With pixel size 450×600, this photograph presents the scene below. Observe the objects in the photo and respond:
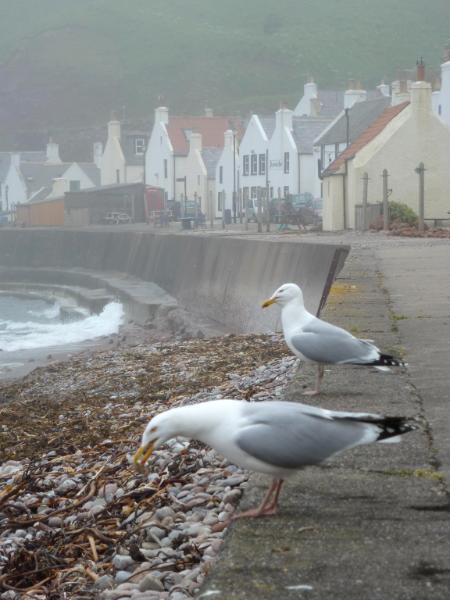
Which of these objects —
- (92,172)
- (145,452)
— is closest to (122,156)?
(92,172)

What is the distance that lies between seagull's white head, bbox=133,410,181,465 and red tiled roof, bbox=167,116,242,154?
238ft

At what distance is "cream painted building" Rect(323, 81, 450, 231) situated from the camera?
4003 cm

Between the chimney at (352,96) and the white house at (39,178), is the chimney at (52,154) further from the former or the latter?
the chimney at (352,96)

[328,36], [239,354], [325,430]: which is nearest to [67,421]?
[239,354]

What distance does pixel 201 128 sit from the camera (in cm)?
8262

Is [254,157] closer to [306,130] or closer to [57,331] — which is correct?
[306,130]

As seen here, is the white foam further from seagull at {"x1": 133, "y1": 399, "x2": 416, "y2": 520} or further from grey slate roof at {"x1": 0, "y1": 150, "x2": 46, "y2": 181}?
grey slate roof at {"x1": 0, "y1": 150, "x2": 46, "y2": 181}

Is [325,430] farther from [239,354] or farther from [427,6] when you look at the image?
[427,6]

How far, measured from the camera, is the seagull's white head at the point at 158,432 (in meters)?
4.36

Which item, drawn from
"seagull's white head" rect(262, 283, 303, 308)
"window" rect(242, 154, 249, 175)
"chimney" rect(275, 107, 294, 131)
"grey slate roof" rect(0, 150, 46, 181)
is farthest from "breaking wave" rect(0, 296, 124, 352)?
"grey slate roof" rect(0, 150, 46, 181)

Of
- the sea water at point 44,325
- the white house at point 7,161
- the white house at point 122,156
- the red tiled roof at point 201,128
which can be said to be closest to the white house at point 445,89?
the sea water at point 44,325

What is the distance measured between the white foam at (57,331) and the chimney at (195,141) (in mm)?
36216

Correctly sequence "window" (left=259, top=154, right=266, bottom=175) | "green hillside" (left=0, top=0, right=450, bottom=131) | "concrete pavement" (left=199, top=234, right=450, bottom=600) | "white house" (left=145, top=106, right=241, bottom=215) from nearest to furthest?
"concrete pavement" (left=199, top=234, right=450, bottom=600), "window" (left=259, top=154, right=266, bottom=175), "white house" (left=145, top=106, right=241, bottom=215), "green hillside" (left=0, top=0, right=450, bottom=131)

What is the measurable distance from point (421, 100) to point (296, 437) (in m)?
38.8
